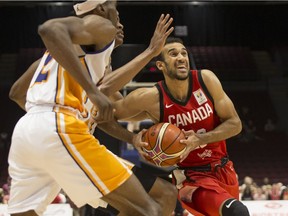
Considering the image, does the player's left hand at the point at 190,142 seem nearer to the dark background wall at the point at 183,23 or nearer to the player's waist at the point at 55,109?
the player's waist at the point at 55,109

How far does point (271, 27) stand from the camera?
48.6ft

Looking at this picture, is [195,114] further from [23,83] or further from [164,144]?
[23,83]

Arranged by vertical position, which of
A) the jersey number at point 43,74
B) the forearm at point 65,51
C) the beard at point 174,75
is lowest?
the beard at point 174,75

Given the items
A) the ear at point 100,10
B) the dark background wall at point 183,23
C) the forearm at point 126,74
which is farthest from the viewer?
the dark background wall at point 183,23

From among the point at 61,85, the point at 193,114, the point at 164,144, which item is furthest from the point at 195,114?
the point at 61,85

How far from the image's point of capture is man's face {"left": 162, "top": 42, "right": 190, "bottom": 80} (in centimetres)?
395

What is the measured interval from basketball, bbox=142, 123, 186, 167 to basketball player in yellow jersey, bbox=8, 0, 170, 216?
807 millimetres

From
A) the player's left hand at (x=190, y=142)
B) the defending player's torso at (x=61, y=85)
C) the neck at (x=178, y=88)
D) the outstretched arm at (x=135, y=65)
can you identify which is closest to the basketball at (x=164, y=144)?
the player's left hand at (x=190, y=142)

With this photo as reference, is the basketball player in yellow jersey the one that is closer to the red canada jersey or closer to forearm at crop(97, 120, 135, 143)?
forearm at crop(97, 120, 135, 143)

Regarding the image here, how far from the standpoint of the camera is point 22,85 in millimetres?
3320

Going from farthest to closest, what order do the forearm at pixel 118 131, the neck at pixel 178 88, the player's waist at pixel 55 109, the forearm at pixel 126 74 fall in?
the neck at pixel 178 88, the forearm at pixel 118 131, the forearm at pixel 126 74, the player's waist at pixel 55 109

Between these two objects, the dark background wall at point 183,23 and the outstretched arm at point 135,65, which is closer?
the outstretched arm at point 135,65

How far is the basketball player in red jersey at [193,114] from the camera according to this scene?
389cm

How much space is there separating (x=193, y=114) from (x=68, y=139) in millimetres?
1438
